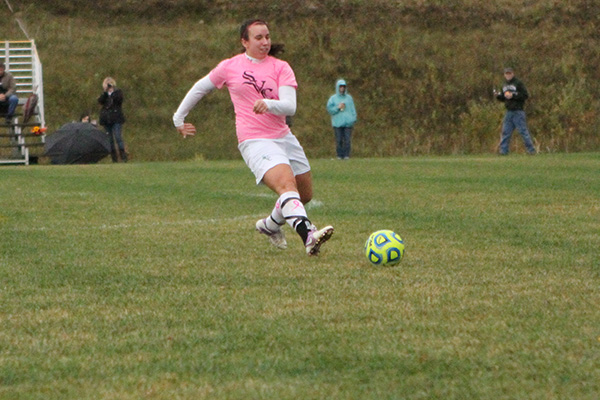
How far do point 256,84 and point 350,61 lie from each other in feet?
109

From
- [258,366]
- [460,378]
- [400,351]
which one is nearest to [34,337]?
[258,366]

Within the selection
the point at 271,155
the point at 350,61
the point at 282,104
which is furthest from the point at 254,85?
the point at 350,61

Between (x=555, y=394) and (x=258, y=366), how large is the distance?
1.07 metres

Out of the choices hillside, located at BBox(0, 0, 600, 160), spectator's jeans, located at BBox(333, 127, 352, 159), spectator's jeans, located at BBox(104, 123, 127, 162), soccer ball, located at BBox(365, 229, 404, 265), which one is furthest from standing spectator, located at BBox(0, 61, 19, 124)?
soccer ball, located at BBox(365, 229, 404, 265)

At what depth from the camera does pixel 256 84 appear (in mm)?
7598

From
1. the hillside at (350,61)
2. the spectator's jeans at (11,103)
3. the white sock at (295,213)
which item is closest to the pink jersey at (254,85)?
the white sock at (295,213)

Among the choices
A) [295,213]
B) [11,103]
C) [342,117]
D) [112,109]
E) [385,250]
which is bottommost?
[342,117]

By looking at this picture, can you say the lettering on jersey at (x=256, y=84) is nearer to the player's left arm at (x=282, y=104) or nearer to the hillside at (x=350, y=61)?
the player's left arm at (x=282, y=104)

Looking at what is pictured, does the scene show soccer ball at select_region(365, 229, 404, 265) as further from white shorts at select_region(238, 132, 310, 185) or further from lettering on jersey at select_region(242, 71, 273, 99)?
lettering on jersey at select_region(242, 71, 273, 99)

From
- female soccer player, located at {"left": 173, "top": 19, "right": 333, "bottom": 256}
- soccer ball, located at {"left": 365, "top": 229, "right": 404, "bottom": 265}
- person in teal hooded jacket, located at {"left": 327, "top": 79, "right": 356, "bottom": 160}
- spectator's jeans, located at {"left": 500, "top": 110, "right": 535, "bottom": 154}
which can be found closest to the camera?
soccer ball, located at {"left": 365, "top": 229, "right": 404, "bottom": 265}

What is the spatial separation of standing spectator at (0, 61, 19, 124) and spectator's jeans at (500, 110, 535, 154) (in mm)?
11804

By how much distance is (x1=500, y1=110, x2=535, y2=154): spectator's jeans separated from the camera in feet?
82.1

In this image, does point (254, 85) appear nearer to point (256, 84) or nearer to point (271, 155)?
point (256, 84)

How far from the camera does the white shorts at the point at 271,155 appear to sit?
7.52 metres
